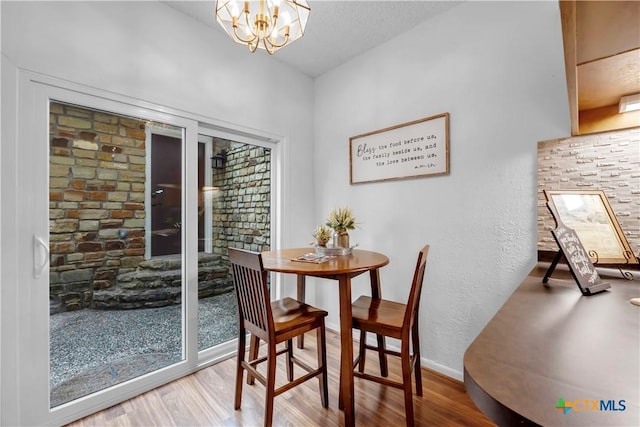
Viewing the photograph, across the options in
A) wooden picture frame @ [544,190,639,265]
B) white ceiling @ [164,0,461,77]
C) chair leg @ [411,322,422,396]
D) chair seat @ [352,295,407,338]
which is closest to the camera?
wooden picture frame @ [544,190,639,265]

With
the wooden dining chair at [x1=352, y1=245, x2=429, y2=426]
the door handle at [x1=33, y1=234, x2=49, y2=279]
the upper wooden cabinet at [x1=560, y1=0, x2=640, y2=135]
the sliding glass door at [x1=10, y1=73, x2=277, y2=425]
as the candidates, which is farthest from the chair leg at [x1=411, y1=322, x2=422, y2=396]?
the door handle at [x1=33, y1=234, x2=49, y2=279]

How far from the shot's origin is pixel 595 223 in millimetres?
1381

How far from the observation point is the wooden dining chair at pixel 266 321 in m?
1.52

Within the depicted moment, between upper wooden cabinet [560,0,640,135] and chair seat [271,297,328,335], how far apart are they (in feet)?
5.19

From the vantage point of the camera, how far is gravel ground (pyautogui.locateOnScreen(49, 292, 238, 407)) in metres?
1.74

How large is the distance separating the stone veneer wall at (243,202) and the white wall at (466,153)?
97 cm

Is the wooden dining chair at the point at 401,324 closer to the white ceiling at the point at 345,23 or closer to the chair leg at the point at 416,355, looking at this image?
the chair leg at the point at 416,355

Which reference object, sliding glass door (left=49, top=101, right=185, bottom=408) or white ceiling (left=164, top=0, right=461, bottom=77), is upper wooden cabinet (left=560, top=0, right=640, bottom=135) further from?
sliding glass door (left=49, top=101, right=185, bottom=408)

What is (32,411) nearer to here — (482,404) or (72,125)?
(72,125)

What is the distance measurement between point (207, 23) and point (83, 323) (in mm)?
2383

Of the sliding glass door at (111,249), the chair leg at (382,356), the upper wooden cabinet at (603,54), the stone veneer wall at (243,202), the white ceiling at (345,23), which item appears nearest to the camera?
the upper wooden cabinet at (603,54)

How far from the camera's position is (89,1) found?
1737 mm

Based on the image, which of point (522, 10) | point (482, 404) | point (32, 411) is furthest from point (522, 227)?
point (32, 411)

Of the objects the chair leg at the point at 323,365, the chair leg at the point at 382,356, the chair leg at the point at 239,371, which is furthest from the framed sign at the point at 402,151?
the chair leg at the point at 239,371
